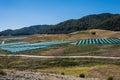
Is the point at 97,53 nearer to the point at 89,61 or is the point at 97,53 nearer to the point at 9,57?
the point at 89,61

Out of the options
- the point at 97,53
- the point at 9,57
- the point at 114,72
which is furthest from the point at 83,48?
the point at 114,72

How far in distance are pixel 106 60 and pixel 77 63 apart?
8669 mm

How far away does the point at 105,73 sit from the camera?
54.7 m

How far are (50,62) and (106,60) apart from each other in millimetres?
15305

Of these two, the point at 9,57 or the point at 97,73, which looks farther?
the point at 9,57

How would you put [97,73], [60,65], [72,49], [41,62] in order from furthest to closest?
[72,49], [41,62], [60,65], [97,73]

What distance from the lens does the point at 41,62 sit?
89.2m

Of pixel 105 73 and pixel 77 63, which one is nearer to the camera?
pixel 105 73

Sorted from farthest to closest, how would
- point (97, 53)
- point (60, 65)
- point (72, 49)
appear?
point (72, 49)
point (97, 53)
point (60, 65)

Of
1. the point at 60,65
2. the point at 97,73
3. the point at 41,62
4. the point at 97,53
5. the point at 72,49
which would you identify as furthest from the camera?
the point at 72,49

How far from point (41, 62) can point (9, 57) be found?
21.2 meters

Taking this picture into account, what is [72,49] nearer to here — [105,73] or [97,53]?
[97,53]

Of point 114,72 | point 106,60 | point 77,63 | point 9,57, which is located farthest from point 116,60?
point 9,57

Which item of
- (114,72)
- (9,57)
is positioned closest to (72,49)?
(9,57)
